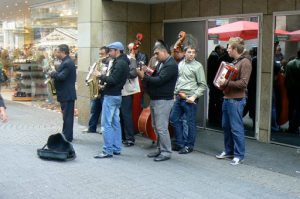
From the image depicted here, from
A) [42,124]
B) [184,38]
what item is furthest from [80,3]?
[184,38]

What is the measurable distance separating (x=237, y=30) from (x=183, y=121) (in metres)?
2.14

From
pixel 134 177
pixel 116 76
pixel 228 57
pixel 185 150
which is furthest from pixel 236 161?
pixel 228 57

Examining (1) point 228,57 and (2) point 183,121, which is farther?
(1) point 228,57

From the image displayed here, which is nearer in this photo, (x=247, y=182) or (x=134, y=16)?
(x=247, y=182)

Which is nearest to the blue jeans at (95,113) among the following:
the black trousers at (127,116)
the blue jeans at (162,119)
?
the black trousers at (127,116)

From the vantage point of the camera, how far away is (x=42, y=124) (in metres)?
10.9

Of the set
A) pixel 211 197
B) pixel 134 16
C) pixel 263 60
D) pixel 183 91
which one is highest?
pixel 134 16

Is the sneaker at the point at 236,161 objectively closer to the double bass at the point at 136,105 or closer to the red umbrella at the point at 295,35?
the red umbrella at the point at 295,35

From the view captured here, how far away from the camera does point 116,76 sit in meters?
7.24

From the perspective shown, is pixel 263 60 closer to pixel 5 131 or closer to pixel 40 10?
pixel 5 131

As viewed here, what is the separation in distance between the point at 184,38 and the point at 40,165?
9.58ft

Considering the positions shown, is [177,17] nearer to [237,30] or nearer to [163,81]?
[237,30]

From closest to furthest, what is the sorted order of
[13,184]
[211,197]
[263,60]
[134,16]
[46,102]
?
[211,197]
[13,184]
[263,60]
[134,16]
[46,102]

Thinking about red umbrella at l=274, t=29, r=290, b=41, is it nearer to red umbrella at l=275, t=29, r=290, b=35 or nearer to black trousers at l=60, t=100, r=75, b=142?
red umbrella at l=275, t=29, r=290, b=35
